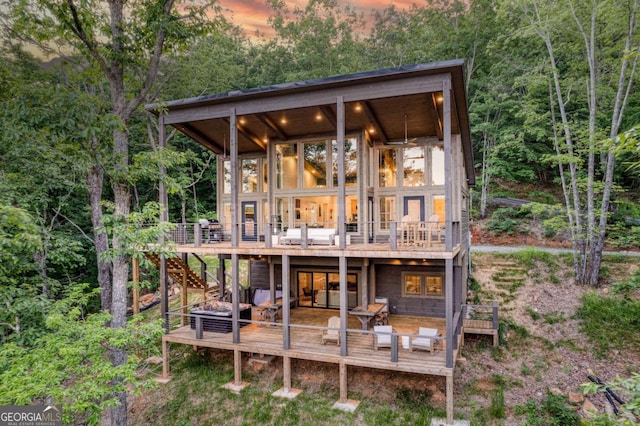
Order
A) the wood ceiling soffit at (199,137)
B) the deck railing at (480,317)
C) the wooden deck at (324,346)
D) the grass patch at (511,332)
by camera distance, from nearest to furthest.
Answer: the wooden deck at (324,346) < the deck railing at (480,317) < the grass patch at (511,332) < the wood ceiling soffit at (199,137)

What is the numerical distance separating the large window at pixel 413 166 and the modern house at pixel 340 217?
0.12 ft

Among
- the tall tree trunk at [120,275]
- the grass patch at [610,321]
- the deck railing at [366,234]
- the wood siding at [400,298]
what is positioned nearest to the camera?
the tall tree trunk at [120,275]

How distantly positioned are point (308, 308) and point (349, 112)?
7.57 meters

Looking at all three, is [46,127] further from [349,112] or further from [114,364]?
[349,112]

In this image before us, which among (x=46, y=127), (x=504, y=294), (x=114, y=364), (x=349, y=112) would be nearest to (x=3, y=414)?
(x=114, y=364)

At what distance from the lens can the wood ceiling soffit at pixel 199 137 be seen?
12.8 meters

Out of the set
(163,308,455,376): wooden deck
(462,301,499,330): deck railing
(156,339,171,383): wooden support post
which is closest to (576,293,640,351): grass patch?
(462,301,499,330): deck railing

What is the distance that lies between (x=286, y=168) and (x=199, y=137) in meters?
3.66

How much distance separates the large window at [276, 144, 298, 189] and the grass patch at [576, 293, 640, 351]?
11.4m

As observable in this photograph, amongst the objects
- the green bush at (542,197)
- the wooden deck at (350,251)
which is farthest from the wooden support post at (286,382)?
the green bush at (542,197)

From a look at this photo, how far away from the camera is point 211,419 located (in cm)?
857

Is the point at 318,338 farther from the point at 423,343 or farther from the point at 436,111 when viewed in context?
the point at 436,111

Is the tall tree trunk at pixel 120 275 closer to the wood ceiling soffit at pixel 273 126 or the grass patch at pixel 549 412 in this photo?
the wood ceiling soffit at pixel 273 126

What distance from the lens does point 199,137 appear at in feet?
44.4
